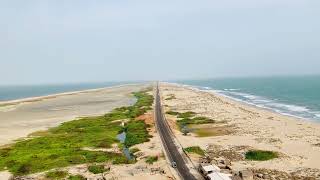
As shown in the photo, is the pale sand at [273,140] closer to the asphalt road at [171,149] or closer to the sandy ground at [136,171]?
the asphalt road at [171,149]

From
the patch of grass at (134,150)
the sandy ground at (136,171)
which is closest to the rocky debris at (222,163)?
the sandy ground at (136,171)

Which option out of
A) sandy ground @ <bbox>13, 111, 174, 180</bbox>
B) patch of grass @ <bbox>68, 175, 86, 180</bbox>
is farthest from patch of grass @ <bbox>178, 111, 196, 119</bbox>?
patch of grass @ <bbox>68, 175, 86, 180</bbox>

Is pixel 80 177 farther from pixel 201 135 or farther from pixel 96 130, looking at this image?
pixel 96 130

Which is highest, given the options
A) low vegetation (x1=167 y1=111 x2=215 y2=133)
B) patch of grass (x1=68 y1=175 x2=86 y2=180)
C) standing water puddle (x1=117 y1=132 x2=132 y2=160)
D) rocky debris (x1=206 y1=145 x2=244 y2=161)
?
rocky debris (x1=206 y1=145 x2=244 y2=161)

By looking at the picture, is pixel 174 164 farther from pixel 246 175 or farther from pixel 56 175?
pixel 56 175

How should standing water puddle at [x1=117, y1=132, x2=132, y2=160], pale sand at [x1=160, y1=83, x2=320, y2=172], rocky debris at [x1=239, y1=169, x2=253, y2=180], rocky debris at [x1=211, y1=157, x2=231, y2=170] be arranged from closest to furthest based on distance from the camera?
rocky debris at [x1=239, y1=169, x2=253, y2=180], rocky debris at [x1=211, y1=157, x2=231, y2=170], pale sand at [x1=160, y1=83, x2=320, y2=172], standing water puddle at [x1=117, y1=132, x2=132, y2=160]

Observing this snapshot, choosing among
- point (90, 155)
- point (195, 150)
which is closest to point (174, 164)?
point (195, 150)

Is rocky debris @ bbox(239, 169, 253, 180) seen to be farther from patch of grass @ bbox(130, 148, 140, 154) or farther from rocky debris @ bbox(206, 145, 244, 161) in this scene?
patch of grass @ bbox(130, 148, 140, 154)

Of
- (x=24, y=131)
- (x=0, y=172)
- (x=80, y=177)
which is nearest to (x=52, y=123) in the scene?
(x=24, y=131)
